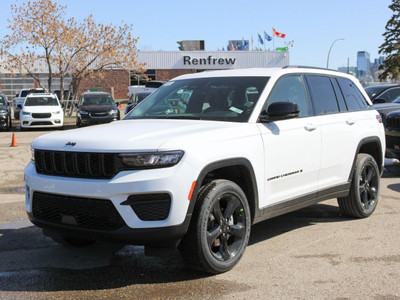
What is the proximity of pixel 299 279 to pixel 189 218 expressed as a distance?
44.0 inches

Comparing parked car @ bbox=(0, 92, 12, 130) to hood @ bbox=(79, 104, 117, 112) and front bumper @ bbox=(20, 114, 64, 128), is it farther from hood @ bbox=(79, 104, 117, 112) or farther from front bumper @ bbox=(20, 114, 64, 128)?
hood @ bbox=(79, 104, 117, 112)

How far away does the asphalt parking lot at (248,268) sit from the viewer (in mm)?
4141

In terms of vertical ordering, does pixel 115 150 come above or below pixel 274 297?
above

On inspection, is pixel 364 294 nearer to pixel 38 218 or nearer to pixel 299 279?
pixel 299 279

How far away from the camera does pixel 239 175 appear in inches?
190

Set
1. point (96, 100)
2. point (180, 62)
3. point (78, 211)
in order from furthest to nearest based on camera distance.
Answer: point (180, 62) → point (96, 100) → point (78, 211)

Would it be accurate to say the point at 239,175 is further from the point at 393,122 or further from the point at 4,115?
the point at 4,115

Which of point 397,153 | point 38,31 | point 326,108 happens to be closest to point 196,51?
point 38,31

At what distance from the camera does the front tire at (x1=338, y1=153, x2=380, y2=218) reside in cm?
638

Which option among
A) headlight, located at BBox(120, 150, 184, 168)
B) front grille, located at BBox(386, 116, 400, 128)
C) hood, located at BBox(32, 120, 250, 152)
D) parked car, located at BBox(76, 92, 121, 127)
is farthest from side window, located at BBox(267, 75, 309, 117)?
parked car, located at BBox(76, 92, 121, 127)

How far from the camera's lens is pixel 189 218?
4.14 m

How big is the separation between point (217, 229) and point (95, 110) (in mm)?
20213

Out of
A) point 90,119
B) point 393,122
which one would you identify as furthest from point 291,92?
point 90,119

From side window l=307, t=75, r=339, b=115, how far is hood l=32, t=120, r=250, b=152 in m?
1.41
